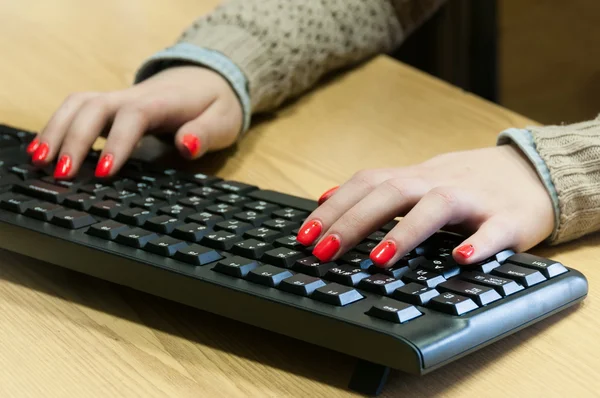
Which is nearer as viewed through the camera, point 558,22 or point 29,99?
point 29,99

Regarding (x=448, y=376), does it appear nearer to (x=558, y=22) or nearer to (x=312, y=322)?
(x=312, y=322)

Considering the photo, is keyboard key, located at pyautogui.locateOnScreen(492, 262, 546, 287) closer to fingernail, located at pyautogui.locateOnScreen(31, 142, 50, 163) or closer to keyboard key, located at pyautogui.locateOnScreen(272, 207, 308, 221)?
keyboard key, located at pyautogui.locateOnScreen(272, 207, 308, 221)

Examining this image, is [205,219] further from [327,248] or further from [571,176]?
[571,176]

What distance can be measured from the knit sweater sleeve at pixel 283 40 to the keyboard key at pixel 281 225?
0.32 meters

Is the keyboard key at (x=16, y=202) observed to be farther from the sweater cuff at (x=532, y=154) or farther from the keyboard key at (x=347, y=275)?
the sweater cuff at (x=532, y=154)

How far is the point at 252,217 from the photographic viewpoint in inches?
22.2

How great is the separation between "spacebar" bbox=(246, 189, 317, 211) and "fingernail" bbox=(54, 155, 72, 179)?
17 centimetres

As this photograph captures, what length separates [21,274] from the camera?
0.57 m

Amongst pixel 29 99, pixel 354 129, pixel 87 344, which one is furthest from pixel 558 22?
pixel 87 344

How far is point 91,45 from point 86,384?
715 mm

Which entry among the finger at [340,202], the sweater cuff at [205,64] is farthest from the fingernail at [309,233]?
the sweater cuff at [205,64]

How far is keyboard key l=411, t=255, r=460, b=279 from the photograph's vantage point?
474mm

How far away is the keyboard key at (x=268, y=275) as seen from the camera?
0.46m

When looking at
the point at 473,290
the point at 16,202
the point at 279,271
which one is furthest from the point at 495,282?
the point at 16,202
